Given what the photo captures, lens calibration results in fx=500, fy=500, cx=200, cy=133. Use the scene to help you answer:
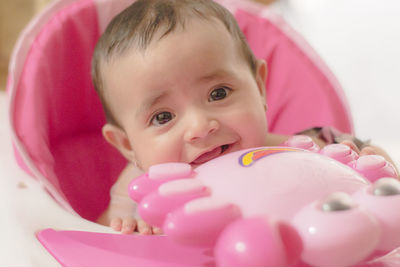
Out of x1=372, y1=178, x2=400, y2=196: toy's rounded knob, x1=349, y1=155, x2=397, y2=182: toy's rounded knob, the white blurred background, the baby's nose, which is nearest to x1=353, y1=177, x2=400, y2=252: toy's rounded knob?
x1=372, y1=178, x2=400, y2=196: toy's rounded knob

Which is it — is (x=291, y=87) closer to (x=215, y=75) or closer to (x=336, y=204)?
(x=215, y=75)

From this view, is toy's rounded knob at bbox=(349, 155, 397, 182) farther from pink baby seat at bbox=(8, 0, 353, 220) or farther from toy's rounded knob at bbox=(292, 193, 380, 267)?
pink baby seat at bbox=(8, 0, 353, 220)

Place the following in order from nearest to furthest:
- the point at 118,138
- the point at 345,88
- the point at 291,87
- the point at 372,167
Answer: the point at 372,167
the point at 118,138
the point at 291,87
the point at 345,88

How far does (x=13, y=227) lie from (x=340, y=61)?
1224 mm

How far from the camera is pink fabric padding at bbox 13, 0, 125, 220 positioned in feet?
3.17

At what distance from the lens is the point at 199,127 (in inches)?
28.0

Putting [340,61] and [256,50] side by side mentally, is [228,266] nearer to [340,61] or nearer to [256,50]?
[256,50]

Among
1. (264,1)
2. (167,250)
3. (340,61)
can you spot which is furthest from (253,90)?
(264,1)

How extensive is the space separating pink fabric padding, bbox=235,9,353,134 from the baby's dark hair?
32 cm

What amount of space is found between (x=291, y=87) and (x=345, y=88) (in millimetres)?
429

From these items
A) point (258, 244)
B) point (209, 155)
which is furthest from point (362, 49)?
point (258, 244)

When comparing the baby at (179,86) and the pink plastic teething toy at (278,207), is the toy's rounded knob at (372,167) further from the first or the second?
the baby at (179,86)

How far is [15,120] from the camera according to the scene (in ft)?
3.14

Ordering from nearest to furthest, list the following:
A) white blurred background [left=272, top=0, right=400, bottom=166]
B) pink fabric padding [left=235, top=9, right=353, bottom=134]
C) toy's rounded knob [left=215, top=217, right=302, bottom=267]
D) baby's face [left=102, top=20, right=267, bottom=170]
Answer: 1. toy's rounded knob [left=215, top=217, right=302, bottom=267]
2. baby's face [left=102, top=20, right=267, bottom=170]
3. pink fabric padding [left=235, top=9, right=353, bottom=134]
4. white blurred background [left=272, top=0, right=400, bottom=166]
